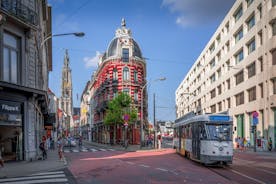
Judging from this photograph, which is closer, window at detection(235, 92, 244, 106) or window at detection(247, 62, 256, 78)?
window at detection(247, 62, 256, 78)

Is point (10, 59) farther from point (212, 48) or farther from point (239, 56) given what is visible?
point (212, 48)

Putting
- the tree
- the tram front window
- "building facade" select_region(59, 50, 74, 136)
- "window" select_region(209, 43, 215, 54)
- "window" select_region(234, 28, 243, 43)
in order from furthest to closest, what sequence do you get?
"building facade" select_region(59, 50, 74, 136) < "window" select_region(209, 43, 215, 54) < the tree < "window" select_region(234, 28, 243, 43) < the tram front window

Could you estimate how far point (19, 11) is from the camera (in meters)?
23.0

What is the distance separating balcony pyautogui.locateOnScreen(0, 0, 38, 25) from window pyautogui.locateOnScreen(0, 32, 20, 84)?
4.50ft

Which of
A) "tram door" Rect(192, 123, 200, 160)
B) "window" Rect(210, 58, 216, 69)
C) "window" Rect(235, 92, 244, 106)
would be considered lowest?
"tram door" Rect(192, 123, 200, 160)

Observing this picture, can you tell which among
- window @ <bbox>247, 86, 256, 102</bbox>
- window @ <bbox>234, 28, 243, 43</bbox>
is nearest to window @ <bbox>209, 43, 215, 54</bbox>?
window @ <bbox>234, 28, 243, 43</bbox>

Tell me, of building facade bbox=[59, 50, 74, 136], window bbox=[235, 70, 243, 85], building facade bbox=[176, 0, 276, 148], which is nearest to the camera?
building facade bbox=[176, 0, 276, 148]

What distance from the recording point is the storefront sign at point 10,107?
71.7 ft

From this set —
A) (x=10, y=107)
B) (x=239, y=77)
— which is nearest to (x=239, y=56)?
(x=239, y=77)

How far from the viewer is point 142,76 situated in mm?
64688

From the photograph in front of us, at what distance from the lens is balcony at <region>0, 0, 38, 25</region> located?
2147 centimetres

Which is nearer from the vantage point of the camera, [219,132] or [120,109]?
[219,132]

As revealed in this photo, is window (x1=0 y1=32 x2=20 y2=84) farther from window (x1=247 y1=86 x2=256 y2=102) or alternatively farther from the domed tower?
the domed tower

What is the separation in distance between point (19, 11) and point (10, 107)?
19.5 ft
